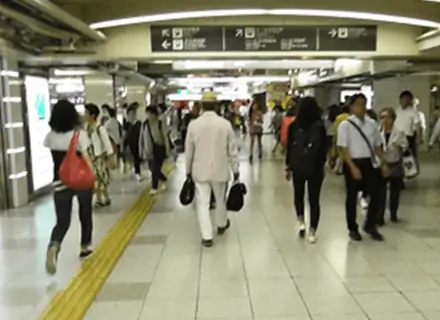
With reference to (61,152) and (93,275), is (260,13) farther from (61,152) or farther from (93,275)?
(93,275)

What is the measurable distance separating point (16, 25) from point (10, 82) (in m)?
1.71

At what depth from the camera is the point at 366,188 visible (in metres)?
5.71

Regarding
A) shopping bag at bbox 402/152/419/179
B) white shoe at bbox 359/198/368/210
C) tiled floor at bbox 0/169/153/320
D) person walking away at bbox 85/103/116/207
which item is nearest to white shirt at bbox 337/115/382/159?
shopping bag at bbox 402/152/419/179

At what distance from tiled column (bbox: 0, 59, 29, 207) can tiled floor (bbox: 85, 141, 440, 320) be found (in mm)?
2270

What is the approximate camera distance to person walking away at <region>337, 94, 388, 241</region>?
18.0 ft

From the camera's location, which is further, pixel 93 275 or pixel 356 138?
pixel 356 138

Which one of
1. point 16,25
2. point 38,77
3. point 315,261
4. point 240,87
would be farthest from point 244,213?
point 240,87

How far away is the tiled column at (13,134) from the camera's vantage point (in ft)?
25.2

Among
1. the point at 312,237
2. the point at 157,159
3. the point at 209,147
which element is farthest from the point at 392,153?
the point at 157,159

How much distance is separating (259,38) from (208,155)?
3.69m

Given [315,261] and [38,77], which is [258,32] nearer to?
[38,77]

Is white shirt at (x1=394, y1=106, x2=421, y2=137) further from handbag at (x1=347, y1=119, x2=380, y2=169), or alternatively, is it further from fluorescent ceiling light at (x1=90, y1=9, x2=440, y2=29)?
handbag at (x1=347, y1=119, x2=380, y2=169)

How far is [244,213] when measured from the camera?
7293mm

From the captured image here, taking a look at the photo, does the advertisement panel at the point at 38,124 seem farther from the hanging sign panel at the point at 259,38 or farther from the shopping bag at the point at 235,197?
the shopping bag at the point at 235,197
